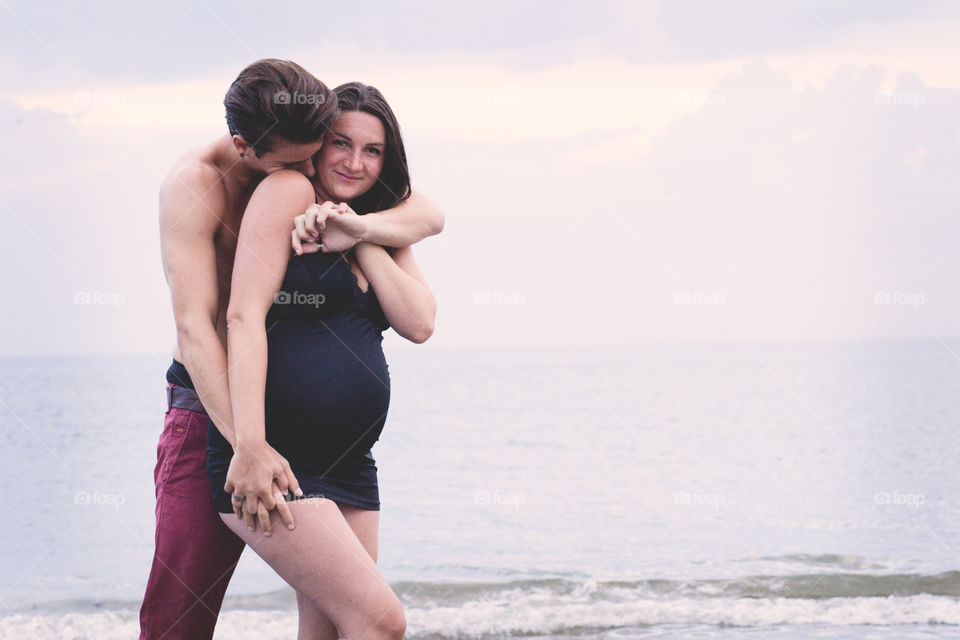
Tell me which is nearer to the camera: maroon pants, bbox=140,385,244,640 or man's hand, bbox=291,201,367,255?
man's hand, bbox=291,201,367,255

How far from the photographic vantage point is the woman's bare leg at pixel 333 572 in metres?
1.99

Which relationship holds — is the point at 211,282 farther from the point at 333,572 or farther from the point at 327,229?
the point at 333,572

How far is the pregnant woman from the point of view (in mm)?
1995

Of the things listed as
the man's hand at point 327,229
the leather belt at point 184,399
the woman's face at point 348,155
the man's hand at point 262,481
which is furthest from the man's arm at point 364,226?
the leather belt at point 184,399

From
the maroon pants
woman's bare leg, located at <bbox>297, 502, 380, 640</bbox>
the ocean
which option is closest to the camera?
woman's bare leg, located at <bbox>297, 502, 380, 640</bbox>

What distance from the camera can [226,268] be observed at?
236cm

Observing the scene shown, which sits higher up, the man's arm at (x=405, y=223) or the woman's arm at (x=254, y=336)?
the man's arm at (x=405, y=223)

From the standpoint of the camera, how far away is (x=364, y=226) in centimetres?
218

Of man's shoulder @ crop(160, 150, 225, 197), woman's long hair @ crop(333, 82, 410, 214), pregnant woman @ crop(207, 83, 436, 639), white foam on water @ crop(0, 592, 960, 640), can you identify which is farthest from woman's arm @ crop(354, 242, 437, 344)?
white foam on water @ crop(0, 592, 960, 640)

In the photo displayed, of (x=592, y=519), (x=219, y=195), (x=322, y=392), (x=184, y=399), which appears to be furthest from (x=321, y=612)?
(x=592, y=519)

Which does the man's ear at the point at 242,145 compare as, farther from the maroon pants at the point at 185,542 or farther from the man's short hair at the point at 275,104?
the maroon pants at the point at 185,542

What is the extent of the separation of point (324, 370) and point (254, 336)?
0.62 ft

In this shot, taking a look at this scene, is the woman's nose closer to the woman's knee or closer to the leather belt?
the leather belt

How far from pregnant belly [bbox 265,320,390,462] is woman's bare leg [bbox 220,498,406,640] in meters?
0.16
